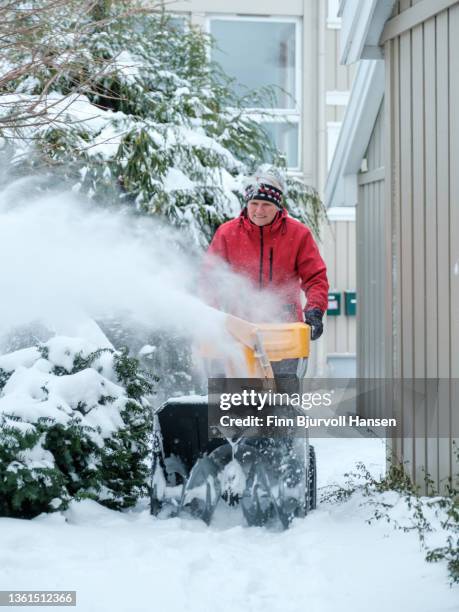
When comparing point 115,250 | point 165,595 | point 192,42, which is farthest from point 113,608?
point 192,42

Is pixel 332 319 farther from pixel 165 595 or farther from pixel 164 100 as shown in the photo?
pixel 165 595

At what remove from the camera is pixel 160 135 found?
23.7ft

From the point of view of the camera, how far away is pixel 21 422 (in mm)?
4203

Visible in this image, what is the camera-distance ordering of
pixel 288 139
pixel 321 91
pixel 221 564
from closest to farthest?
1. pixel 221 564
2. pixel 321 91
3. pixel 288 139

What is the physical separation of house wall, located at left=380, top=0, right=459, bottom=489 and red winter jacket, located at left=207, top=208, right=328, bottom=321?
1.89 feet

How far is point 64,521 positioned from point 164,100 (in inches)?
200

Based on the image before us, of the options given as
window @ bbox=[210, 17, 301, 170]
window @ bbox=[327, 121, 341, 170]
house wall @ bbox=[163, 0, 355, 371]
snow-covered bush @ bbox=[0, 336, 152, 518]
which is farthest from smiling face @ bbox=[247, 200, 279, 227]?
window @ bbox=[327, 121, 341, 170]

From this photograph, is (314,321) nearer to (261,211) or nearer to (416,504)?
(261,211)

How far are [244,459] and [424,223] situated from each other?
5.28 feet

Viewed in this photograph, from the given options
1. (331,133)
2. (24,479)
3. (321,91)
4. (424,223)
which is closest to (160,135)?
(424,223)

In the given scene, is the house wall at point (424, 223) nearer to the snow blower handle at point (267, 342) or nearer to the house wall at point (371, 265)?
the snow blower handle at point (267, 342)

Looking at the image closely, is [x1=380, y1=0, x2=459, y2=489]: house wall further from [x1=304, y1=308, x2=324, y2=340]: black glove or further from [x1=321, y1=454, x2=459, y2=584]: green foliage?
[x1=304, y1=308, x2=324, y2=340]: black glove

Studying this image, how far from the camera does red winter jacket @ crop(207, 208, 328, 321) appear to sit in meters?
4.67

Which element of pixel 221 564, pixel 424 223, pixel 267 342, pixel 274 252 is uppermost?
pixel 424 223
